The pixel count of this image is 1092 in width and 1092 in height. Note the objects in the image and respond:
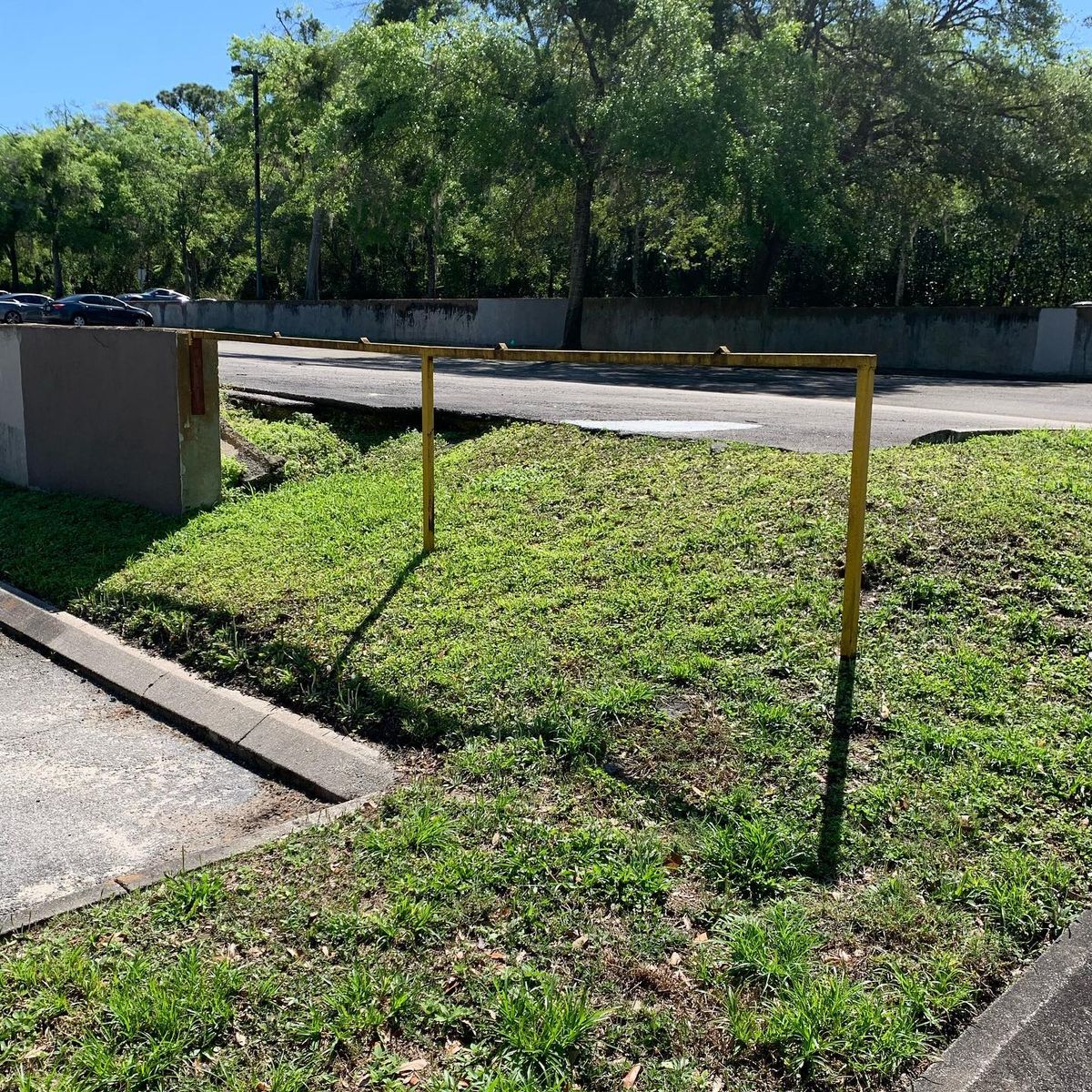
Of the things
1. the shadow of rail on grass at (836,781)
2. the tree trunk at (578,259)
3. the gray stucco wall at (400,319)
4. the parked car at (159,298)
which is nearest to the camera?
the shadow of rail on grass at (836,781)

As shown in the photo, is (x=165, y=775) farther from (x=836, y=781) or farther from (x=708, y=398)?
(x=708, y=398)

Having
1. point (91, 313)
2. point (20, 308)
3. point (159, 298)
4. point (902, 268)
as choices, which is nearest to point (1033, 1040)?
point (902, 268)

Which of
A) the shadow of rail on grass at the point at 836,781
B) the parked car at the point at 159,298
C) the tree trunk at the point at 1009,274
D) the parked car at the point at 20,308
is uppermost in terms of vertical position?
the tree trunk at the point at 1009,274

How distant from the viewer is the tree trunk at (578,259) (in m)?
26.4

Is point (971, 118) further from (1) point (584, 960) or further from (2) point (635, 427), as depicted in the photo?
(1) point (584, 960)

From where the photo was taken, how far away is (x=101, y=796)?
4703 mm

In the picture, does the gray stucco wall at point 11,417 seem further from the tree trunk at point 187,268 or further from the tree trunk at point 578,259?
the tree trunk at point 187,268

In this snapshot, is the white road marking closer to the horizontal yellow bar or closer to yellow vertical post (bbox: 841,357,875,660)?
the horizontal yellow bar

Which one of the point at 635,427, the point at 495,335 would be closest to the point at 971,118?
the point at 495,335

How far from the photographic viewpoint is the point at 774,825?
379 cm

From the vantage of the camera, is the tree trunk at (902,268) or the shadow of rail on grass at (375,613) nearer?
the shadow of rail on grass at (375,613)

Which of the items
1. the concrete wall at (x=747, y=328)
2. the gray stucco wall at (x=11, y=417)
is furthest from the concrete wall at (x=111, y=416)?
the concrete wall at (x=747, y=328)

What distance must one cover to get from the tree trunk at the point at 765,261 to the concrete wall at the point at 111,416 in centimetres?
2095

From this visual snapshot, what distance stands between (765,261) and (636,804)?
25.7 metres
